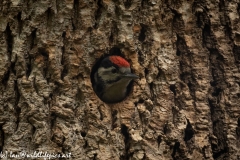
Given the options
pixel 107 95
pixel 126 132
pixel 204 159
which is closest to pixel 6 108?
pixel 126 132

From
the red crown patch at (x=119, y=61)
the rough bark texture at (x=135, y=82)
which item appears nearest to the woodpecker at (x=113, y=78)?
the red crown patch at (x=119, y=61)

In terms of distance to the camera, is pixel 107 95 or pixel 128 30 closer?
pixel 128 30

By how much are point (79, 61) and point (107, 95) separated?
94 cm

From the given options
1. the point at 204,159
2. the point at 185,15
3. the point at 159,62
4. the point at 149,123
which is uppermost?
the point at 185,15

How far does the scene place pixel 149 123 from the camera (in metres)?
4.29

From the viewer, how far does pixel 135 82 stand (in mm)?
4488

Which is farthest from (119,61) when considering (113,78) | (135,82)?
(113,78)

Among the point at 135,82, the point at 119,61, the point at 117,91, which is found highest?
the point at 119,61

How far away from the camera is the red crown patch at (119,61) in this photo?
178 inches

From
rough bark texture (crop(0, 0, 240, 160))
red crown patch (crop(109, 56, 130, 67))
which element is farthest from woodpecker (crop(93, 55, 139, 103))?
rough bark texture (crop(0, 0, 240, 160))

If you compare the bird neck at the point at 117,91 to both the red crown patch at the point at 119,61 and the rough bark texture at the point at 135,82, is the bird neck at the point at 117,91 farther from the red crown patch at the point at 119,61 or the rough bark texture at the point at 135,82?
the rough bark texture at the point at 135,82

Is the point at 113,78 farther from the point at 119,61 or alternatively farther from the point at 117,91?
the point at 119,61

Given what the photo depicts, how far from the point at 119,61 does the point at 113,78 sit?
0.51 meters

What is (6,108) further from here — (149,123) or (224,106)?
(224,106)
